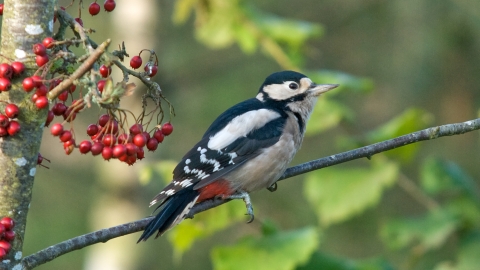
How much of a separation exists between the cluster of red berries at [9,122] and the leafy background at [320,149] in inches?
71.3

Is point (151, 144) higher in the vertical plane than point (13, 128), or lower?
lower

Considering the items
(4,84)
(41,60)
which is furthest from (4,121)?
(41,60)

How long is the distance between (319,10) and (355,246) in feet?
9.39

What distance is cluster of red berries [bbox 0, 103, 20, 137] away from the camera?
7.30ft

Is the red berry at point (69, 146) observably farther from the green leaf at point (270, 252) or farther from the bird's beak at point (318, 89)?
the bird's beak at point (318, 89)

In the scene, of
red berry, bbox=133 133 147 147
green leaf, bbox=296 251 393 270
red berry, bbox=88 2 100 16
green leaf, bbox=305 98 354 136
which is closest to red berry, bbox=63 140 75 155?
red berry, bbox=133 133 147 147

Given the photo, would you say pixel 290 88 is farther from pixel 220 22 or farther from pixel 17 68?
pixel 17 68

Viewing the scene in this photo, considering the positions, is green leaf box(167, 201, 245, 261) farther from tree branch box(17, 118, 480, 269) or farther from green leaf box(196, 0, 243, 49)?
green leaf box(196, 0, 243, 49)

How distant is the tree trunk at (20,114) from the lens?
226cm

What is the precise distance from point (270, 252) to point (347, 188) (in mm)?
1282

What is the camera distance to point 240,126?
4156 mm

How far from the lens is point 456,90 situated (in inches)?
309

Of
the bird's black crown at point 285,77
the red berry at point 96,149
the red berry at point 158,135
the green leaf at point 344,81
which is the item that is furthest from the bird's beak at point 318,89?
the red berry at point 96,149

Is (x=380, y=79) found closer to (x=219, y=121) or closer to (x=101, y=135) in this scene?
(x=219, y=121)
